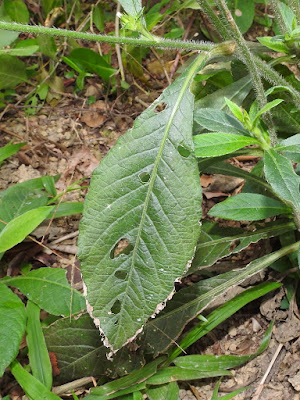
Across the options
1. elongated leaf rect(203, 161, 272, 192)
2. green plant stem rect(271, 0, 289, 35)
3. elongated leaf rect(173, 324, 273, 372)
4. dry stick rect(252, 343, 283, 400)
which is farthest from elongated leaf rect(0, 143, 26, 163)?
dry stick rect(252, 343, 283, 400)

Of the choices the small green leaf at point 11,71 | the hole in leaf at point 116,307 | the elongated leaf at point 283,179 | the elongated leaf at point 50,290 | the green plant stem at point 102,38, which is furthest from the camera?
the small green leaf at point 11,71

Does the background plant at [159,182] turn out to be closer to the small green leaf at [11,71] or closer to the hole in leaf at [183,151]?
the hole in leaf at [183,151]

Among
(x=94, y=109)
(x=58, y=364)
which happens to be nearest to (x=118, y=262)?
(x=58, y=364)

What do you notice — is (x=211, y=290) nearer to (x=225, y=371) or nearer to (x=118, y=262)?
(x=225, y=371)

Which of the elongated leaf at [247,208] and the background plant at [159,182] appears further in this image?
the elongated leaf at [247,208]

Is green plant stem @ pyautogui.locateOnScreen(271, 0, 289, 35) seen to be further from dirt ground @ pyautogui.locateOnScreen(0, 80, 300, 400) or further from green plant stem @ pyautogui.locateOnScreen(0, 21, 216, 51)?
dirt ground @ pyautogui.locateOnScreen(0, 80, 300, 400)

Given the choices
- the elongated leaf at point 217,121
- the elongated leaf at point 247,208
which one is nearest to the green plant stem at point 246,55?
the elongated leaf at point 217,121

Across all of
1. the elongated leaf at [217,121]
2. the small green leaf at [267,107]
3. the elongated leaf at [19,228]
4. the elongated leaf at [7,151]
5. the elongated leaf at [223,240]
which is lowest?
A: the elongated leaf at [223,240]
